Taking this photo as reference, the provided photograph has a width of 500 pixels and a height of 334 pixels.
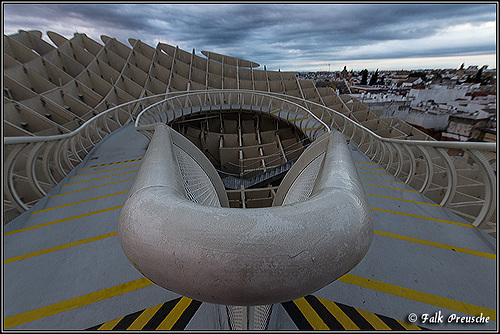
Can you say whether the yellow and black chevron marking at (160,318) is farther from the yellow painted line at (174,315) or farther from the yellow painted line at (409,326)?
the yellow painted line at (409,326)

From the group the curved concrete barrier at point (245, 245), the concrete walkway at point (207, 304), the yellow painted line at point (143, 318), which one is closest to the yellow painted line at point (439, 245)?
the concrete walkway at point (207, 304)

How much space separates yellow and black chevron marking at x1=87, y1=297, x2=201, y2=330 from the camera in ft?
4.84

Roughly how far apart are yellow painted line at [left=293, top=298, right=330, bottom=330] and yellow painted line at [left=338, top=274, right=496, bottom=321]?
42cm

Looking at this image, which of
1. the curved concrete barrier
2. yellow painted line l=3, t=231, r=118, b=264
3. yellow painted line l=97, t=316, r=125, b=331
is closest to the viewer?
the curved concrete barrier

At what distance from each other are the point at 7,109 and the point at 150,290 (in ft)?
29.1

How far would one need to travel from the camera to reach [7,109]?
21.1 feet

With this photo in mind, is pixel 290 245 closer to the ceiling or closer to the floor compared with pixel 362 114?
closer to the ceiling

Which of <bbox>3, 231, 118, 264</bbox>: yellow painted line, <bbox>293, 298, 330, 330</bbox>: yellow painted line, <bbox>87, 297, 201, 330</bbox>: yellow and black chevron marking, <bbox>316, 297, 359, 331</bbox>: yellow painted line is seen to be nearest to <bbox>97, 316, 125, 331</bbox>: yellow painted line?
<bbox>87, 297, 201, 330</bbox>: yellow and black chevron marking

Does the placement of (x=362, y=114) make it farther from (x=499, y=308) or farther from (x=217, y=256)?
(x=217, y=256)

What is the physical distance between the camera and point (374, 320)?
1530 mm

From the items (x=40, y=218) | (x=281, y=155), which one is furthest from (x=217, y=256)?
(x=281, y=155)

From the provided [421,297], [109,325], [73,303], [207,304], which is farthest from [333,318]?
[73,303]

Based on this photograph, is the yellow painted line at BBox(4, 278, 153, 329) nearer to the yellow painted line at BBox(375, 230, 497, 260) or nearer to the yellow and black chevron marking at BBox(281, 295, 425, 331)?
the yellow and black chevron marking at BBox(281, 295, 425, 331)

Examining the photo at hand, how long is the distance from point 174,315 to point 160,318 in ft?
0.33
